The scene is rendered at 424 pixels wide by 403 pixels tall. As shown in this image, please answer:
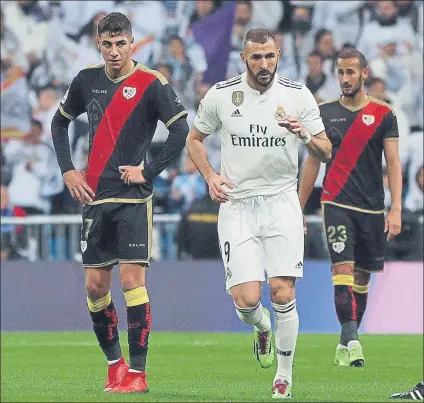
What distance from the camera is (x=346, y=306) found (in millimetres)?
11523

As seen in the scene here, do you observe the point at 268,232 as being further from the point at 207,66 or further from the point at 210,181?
the point at 207,66

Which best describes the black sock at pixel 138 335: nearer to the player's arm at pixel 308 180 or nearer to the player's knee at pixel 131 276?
the player's knee at pixel 131 276

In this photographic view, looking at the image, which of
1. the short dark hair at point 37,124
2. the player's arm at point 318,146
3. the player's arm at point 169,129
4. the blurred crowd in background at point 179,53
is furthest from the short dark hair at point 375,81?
the player's arm at point 318,146

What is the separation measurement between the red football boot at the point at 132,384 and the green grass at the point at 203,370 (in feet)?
0.44

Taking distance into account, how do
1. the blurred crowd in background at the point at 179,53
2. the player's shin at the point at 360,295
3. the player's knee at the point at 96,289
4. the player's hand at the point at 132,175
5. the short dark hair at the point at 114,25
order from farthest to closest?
the blurred crowd in background at the point at 179,53
the player's shin at the point at 360,295
the player's knee at the point at 96,289
the player's hand at the point at 132,175
the short dark hair at the point at 114,25

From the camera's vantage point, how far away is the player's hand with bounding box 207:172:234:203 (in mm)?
8062

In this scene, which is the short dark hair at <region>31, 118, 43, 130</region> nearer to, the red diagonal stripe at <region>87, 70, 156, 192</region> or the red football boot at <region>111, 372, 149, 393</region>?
the red diagonal stripe at <region>87, 70, 156, 192</region>

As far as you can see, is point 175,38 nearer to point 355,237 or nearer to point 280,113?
point 355,237

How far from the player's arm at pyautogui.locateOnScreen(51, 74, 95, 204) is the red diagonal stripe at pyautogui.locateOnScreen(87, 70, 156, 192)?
0.14 metres

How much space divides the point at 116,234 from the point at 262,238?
1.06 metres

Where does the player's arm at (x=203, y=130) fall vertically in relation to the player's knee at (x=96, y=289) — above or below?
above

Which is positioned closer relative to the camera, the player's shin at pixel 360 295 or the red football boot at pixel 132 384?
the red football boot at pixel 132 384

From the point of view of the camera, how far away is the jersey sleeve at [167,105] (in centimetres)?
851

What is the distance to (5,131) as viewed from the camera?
17.8m
